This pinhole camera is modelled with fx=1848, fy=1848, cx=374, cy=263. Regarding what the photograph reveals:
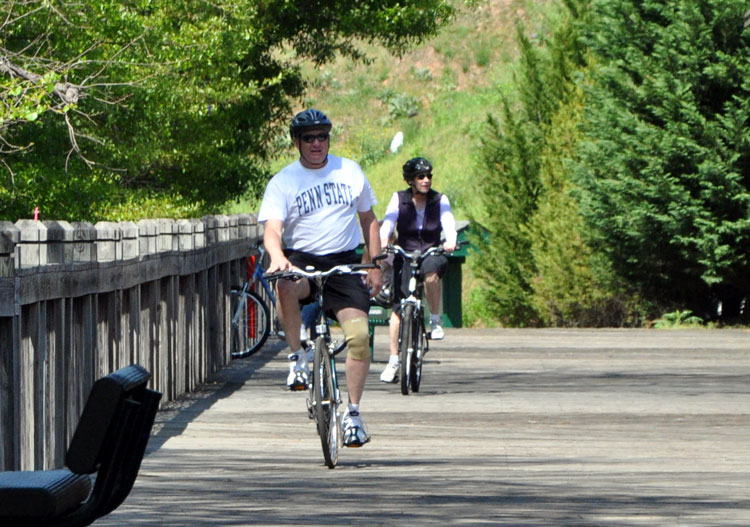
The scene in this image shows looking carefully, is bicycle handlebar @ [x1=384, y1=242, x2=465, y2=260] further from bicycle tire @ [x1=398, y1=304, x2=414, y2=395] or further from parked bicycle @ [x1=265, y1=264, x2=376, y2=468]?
parked bicycle @ [x1=265, y1=264, x2=376, y2=468]

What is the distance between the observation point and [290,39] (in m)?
36.5

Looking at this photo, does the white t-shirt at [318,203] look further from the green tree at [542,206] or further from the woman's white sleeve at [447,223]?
the green tree at [542,206]

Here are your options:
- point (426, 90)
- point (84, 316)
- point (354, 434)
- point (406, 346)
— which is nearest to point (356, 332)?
point (354, 434)

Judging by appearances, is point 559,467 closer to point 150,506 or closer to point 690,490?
point 690,490

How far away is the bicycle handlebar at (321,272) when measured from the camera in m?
9.88

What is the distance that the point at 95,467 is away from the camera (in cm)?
448

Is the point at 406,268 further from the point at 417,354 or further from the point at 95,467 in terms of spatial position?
the point at 95,467

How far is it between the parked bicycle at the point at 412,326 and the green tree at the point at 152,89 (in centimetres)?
572

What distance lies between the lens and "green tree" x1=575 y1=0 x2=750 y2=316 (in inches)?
1051

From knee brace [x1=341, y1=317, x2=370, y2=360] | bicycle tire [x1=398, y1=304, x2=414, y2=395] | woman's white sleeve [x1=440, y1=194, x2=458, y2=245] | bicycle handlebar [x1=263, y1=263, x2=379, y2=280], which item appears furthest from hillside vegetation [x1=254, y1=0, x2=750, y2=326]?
bicycle handlebar [x1=263, y1=263, x2=379, y2=280]

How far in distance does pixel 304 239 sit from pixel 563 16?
28835 mm

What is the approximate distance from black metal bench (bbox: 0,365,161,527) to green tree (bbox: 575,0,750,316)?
2184 centimetres

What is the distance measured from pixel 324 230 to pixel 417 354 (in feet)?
13.4

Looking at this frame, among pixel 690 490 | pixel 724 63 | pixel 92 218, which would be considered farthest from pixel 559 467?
pixel 724 63
